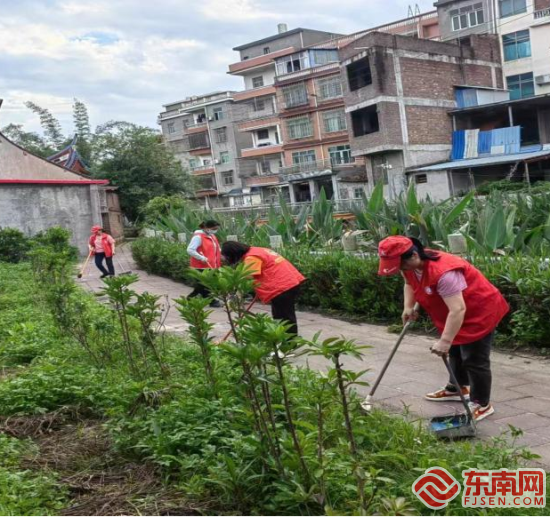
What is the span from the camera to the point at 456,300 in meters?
4.36

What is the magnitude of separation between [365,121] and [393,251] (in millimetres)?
32091

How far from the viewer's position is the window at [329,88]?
149 feet

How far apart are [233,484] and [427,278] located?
2.03 m

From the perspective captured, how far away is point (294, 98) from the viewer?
4744cm

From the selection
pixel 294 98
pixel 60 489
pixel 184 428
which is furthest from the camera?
pixel 294 98

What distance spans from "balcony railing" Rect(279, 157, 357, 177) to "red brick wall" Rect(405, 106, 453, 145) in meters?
8.99

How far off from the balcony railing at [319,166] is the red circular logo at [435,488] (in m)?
40.3

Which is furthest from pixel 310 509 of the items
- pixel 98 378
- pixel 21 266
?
pixel 21 266

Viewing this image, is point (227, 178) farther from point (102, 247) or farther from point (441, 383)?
point (441, 383)

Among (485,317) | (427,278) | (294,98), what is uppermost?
(294,98)

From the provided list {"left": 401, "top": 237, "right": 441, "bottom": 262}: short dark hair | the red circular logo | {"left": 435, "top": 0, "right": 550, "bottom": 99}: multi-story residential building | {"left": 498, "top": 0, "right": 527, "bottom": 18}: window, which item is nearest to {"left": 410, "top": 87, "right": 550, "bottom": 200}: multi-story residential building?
{"left": 435, "top": 0, "right": 550, "bottom": 99}: multi-story residential building

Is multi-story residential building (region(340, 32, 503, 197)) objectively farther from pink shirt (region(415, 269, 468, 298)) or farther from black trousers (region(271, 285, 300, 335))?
pink shirt (region(415, 269, 468, 298))

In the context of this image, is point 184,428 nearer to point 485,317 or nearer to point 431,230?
point 485,317

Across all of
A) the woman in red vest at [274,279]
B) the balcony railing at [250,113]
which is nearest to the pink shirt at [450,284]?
the woman in red vest at [274,279]
